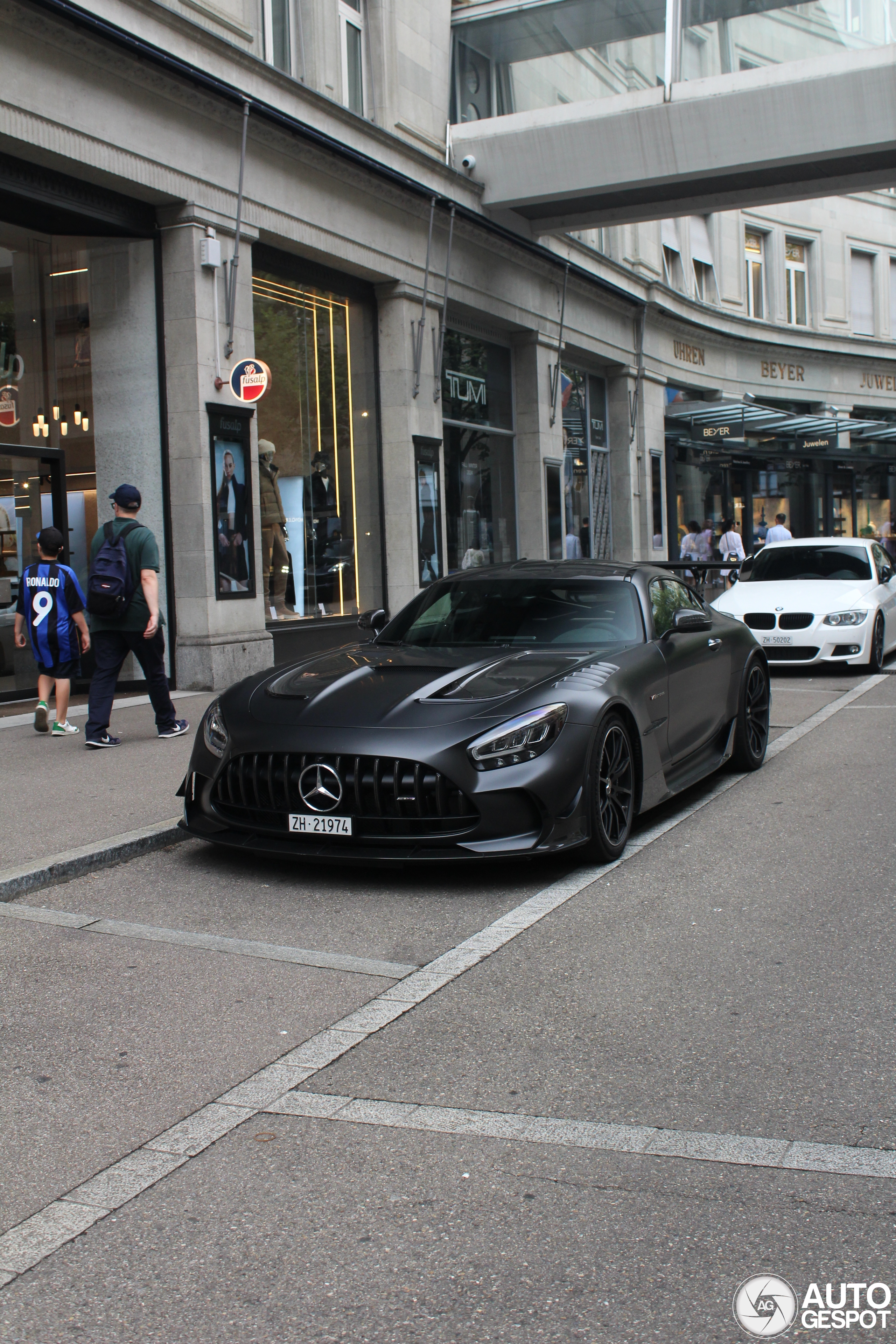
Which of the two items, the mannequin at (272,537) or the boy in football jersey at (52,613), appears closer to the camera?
the boy in football jersey at (52,613)

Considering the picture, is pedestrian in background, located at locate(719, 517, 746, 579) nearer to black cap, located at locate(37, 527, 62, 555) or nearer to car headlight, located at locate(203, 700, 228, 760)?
black cap, located at locate(37, 527, 62, 555)

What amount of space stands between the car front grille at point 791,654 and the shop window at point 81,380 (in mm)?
6545

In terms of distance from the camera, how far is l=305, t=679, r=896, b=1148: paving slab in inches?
135

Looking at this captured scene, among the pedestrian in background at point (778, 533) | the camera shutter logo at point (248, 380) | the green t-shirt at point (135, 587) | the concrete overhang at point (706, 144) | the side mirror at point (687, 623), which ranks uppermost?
the concrete overhang at point (706, 144)

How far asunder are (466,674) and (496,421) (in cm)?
1565

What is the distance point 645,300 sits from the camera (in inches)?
1037

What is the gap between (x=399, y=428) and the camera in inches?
694

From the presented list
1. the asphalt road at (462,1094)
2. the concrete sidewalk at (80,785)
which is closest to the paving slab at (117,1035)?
the asphalt road at (462,1094)

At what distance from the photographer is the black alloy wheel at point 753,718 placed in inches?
324

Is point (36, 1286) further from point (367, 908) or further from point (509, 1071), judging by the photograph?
point (367, 908)

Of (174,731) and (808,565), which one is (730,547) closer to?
(808,565)

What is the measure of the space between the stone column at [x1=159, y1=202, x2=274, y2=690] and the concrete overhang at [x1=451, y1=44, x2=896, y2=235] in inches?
269

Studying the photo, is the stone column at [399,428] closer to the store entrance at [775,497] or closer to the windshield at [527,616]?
the store entrance at [775,497]

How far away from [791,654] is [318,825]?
31.7 ft
